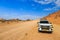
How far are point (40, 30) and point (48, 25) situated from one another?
1438 millimetres

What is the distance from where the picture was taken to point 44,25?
1988cm

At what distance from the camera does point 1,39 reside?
→ 12281mm

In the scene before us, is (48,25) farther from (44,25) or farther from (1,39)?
(1,39)

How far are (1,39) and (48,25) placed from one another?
9445 millimetres

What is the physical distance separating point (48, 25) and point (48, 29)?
1.99 feet

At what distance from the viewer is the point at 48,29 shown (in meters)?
19.8

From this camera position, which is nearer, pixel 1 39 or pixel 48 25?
pixel 1 39

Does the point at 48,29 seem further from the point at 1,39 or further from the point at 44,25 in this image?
the point at 1,39

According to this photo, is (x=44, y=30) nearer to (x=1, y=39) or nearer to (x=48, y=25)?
(x=48, y=25)

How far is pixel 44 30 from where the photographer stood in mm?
19703

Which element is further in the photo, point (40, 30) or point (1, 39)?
point (40, 30)

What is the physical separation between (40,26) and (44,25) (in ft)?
2.05

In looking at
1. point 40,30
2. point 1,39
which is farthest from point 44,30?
point 1,39

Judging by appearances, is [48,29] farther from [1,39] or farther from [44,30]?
[1,39]
